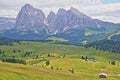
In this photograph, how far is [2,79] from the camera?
197000 mm
